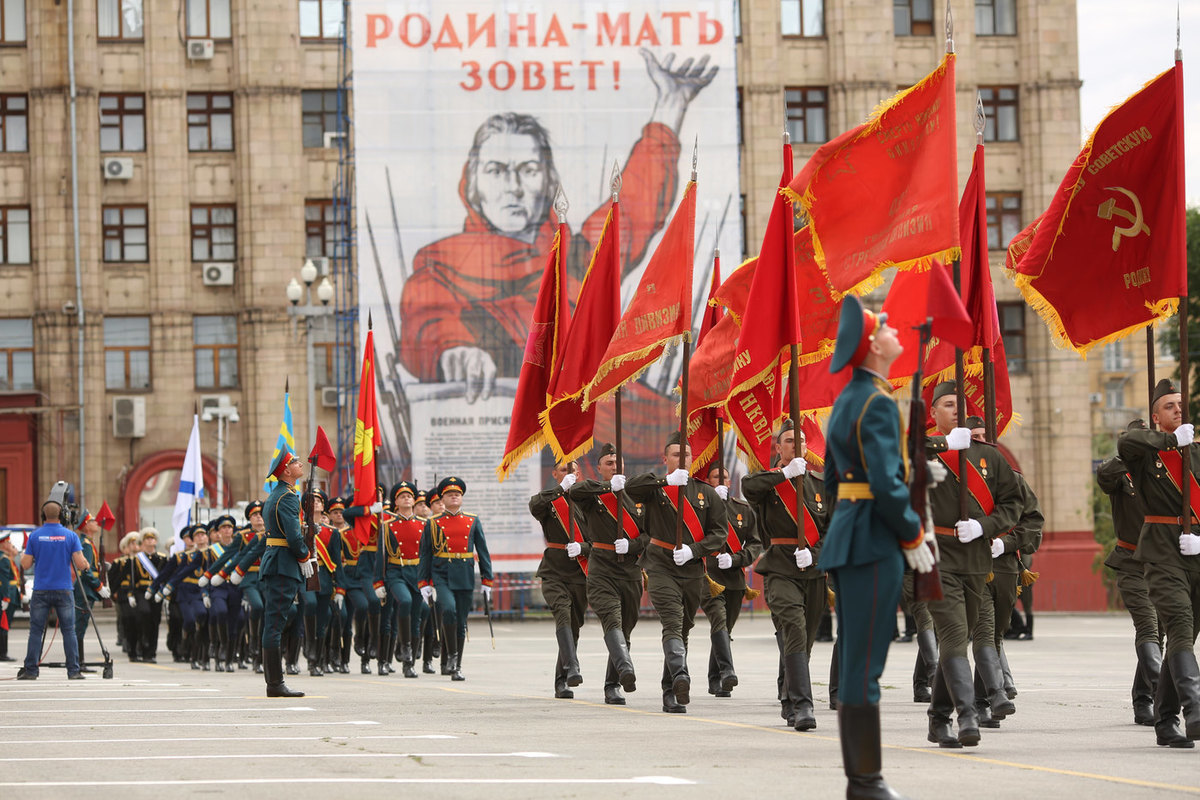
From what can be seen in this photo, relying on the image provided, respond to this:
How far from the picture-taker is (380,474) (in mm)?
36438

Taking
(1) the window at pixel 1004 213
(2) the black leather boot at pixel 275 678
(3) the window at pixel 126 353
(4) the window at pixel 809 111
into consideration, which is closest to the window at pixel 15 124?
(3) the window at pixel 126 353

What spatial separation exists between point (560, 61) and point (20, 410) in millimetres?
15086

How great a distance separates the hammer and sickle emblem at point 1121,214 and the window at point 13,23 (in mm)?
35825

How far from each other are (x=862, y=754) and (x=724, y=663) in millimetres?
7249

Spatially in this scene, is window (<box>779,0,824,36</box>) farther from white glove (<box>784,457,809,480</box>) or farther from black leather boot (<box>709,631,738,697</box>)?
white glove (<box>784,457,809,480</box>)

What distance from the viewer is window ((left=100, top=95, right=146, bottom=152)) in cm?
4219

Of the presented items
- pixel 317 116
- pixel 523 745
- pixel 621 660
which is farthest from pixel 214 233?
pixel 523 745

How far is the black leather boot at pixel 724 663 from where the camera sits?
14.4 metres

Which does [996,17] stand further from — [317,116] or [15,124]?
[15,124]

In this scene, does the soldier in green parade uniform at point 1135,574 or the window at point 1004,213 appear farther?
the window at point 1004,213

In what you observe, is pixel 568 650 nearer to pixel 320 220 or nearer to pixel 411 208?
pixel 411 208

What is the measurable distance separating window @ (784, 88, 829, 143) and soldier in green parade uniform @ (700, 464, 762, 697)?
27.6 meters

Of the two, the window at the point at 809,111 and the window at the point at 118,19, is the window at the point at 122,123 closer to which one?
the window at the point at 118,19

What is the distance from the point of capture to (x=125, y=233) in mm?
42312
